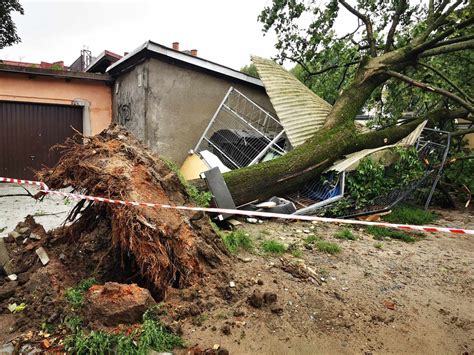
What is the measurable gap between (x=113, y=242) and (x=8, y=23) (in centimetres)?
1823

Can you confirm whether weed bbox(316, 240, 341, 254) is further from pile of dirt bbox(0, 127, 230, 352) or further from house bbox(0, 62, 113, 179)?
house bbox(0, 62, 113, 179)

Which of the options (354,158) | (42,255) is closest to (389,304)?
(42,255)

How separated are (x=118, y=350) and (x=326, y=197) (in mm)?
4924

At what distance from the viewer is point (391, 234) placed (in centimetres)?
561

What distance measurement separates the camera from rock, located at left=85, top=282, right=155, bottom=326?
2.49 metres

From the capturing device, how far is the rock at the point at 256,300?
287 centimetres

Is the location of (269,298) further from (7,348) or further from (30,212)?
(30,212)

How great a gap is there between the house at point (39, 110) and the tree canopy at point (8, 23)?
9.02 meters

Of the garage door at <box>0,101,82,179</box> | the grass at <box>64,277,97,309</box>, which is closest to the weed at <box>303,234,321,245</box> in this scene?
the grass at <box>64,277,97,309</box>

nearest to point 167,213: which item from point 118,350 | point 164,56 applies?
point 118,350

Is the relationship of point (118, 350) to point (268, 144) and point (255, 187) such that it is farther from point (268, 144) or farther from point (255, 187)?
point (268, 144)

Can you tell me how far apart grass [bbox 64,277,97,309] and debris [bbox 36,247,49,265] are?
510mm

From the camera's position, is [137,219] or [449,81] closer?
[137,219]

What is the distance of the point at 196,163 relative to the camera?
7926 millimetres
